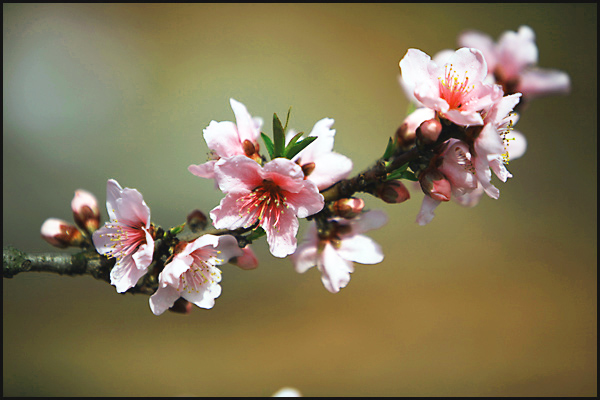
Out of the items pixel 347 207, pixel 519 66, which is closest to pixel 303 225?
pixel 519 66

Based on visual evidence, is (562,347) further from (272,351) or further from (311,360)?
(272,351)

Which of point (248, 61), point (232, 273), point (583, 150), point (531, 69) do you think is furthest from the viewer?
point (583, 150)

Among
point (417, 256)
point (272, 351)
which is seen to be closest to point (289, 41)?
point (417, 256)

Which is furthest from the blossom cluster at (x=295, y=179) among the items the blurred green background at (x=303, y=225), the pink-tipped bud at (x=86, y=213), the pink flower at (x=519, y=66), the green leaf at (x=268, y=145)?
the blurred green background at (x=303, y=225)

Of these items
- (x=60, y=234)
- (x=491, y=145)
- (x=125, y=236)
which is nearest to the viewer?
(x=491, y=145)

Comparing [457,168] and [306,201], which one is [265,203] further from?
[457,168]

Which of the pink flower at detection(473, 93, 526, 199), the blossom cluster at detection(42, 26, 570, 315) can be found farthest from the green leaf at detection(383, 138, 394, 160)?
the pink flower at detection(473, 93, 526, 199)

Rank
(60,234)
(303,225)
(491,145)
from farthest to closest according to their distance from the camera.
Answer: (303,225)
(60,234)
(491,145)
